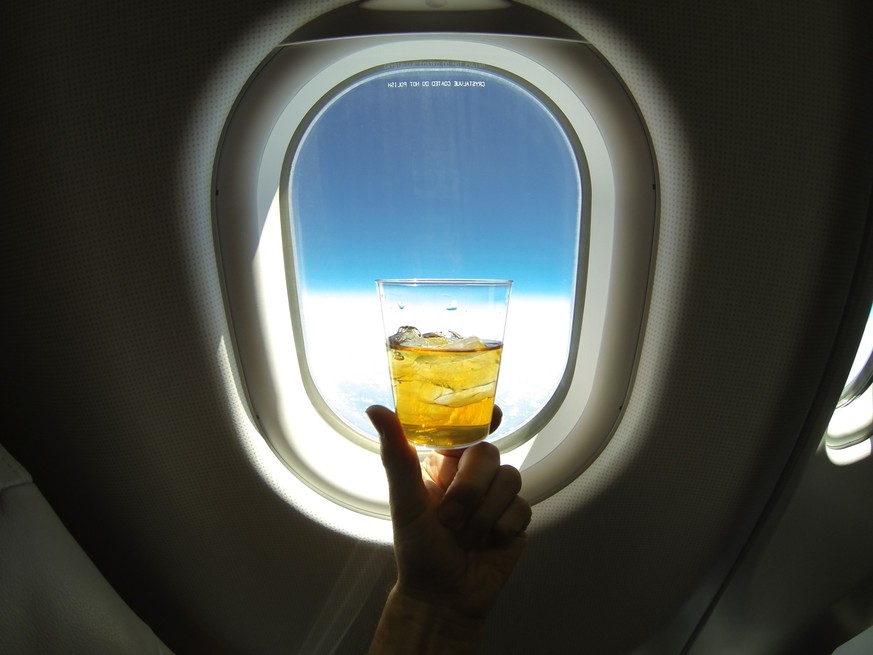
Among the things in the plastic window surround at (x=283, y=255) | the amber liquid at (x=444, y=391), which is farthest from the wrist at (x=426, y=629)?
the plastic window surround at (x=283, y=255)

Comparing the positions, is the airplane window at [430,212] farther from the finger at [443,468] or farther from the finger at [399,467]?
the finger at [399,467]

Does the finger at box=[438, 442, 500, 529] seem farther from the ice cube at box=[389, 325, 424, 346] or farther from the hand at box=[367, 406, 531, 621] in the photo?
the ice cube at box=[389, 325, 424, 346]

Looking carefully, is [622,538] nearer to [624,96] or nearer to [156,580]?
[624,96]

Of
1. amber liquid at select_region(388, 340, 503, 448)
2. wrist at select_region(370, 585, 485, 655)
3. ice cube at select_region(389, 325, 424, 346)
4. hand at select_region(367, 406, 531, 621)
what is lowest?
wrist at select_region(370, 585, 485, 655)

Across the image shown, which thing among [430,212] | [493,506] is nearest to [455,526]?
[493,506]

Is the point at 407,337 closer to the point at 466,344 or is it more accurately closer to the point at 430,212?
the point at 466,344

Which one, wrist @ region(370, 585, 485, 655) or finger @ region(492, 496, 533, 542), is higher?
finger @ region(492, 496, 533, 542)

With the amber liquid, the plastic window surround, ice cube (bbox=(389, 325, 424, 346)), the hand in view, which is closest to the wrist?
the hand

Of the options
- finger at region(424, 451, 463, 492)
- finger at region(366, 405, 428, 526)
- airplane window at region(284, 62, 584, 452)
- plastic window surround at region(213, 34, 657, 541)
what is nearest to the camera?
finger at region(366, 405, 428, 526)
